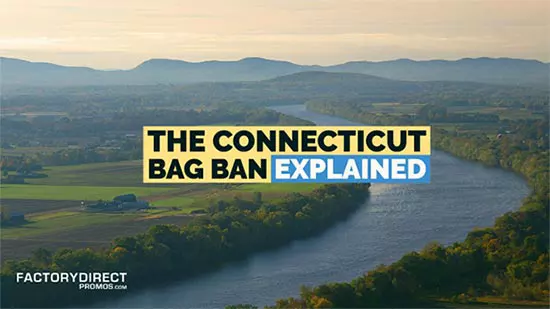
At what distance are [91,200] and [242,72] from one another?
14023 millimetres

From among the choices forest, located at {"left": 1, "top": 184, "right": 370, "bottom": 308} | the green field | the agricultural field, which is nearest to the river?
forest, located at {"left": 1, "top": 184, "right": 370, "bottom": 308}

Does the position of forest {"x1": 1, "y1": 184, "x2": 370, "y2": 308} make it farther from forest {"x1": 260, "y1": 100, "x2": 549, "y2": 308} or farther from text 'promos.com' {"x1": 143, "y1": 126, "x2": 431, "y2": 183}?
forest {"x1": 260, "y1": 100, "x2": 549, "y2": 308}

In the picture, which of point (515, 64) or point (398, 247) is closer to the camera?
point (398, 247)

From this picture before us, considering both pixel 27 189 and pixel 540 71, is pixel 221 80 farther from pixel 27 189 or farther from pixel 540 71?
pixel 27 189

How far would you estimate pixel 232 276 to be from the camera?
8.38m

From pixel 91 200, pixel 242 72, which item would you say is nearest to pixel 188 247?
pixel 91 200

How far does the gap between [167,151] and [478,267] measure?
3153 mm

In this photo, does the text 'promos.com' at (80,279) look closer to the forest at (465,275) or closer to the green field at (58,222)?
the green field at (58,222)

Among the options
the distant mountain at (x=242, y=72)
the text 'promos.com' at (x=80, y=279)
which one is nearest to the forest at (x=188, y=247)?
the text 'promos.com' at (x=80, y=279)

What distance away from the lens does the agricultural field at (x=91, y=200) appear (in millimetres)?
8906

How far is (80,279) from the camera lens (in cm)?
757

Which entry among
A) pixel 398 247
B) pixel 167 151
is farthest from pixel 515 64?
pixel 167 151

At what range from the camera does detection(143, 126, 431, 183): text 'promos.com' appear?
659cm

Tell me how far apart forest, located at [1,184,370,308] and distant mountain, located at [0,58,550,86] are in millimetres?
11194
